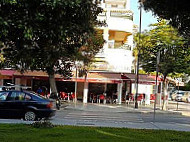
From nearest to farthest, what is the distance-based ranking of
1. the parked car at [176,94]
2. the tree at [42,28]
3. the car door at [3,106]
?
the tree at [42,28]
the car door at [3,106]
the parked car at [176,94]

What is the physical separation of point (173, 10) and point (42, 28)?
3.38 meters

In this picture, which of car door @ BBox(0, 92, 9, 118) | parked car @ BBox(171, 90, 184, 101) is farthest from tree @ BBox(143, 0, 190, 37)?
parked car @ BBox(171, 90, 184, 101)

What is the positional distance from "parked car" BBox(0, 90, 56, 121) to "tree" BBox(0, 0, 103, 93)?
1044 cm

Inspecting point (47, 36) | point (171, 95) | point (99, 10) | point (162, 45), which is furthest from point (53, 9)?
point (171, 95)

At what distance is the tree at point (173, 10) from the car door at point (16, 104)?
35.0 feet

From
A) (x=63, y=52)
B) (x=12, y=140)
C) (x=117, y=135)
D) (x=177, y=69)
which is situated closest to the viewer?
A: (x=63, y=52)

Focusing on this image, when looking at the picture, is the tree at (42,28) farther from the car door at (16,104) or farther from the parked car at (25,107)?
the car door at (16,104)

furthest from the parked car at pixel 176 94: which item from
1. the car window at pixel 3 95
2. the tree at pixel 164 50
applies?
the car window at pixel 3 95

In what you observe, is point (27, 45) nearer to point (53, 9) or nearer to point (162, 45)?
point (53, 9)

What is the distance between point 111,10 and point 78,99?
34.7 feet

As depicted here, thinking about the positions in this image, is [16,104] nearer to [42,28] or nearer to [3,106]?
[3,106]

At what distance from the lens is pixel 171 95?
2259 inches

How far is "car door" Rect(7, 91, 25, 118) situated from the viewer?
55.6 feet

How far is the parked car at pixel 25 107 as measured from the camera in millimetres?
16891
